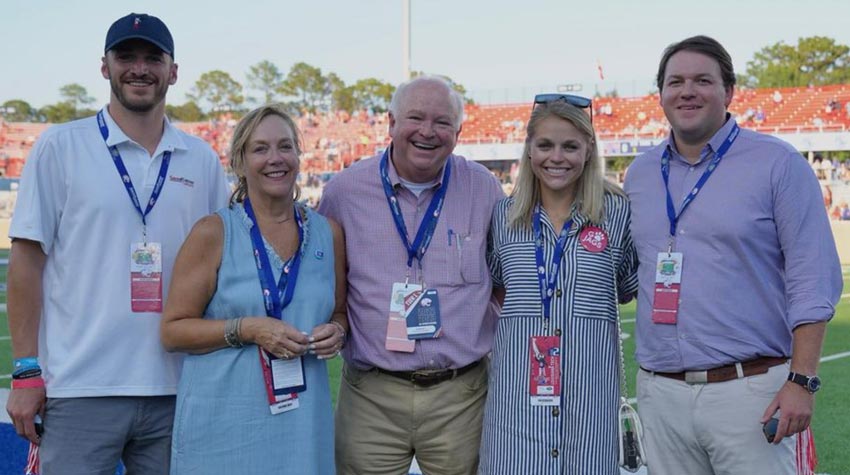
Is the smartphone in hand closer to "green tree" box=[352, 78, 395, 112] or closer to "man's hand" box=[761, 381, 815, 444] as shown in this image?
"man's hand" box=[761, 381, 815, 444]

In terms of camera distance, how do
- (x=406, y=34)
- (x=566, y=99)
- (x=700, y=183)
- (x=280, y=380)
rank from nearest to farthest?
1. (x=280, y=380)
2. (x=700, y=183)
3. (x=566, y=99)
4. (x=406, y=34)

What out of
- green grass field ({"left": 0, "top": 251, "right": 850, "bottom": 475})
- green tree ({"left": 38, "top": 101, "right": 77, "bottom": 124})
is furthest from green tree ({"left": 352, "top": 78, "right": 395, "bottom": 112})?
green grass field ({"left": 0, "top": 251, "right": 850, "bottom": 475})

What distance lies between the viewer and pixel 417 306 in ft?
12.1

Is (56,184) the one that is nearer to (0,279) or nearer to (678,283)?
(678,283)

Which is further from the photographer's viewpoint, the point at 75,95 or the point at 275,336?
the point at 75,95

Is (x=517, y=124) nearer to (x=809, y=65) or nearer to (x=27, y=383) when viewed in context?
(x=809, y=65)

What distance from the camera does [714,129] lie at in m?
3.42

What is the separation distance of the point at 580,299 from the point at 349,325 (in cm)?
97

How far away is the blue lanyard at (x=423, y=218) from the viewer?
374cm

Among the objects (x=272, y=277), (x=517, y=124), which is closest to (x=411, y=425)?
(x=272, y=277)

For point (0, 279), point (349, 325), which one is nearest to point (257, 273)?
point (349, 325)

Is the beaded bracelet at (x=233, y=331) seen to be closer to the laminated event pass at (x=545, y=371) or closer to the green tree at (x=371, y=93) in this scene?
the laminated event pass at (x=545, y=371)

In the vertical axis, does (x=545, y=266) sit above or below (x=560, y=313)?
above

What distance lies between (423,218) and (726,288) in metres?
1.20
